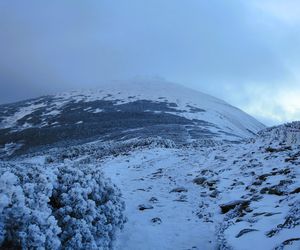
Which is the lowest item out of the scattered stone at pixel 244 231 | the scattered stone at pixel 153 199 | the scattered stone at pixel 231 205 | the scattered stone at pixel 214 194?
the scattered stone at pixel 153 199

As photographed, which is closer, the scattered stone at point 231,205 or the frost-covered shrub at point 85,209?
the frost-covered shrub at point 85,209

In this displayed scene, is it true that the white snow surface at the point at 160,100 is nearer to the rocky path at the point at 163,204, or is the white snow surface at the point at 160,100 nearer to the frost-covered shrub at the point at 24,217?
the rocky path at the point at 163,204

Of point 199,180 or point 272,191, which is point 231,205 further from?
point 199,180

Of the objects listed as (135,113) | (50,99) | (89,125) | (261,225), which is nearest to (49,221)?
(261,225)

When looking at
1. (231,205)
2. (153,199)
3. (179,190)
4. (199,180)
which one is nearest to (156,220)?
(231,205)

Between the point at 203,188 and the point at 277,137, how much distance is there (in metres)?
9.04

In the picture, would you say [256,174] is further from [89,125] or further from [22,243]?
[89,125]

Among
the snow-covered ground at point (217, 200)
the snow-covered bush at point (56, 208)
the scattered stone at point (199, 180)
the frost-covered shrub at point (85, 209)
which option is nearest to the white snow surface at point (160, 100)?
the snow-covered ground at point (217, 200)

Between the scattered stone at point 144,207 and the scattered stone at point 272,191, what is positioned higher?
the scattered stone at point 272,191

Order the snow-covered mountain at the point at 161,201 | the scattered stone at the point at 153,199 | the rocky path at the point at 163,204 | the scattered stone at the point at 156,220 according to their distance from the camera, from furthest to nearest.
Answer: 1. the scattered stone at the point at 153,199
2. the scattered stone at the point at 156,220
3. the rocky path at the point at 163,204
4. the snow-covered mountain at the point at 161,201

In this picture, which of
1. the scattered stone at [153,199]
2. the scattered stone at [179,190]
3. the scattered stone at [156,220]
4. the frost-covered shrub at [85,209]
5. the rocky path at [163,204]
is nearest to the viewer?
the frost-covered shrub at [85,209]

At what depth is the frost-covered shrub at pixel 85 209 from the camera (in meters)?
9.72

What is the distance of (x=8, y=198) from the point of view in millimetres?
7832

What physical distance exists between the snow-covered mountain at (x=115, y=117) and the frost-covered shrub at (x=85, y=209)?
4273 centimetres
